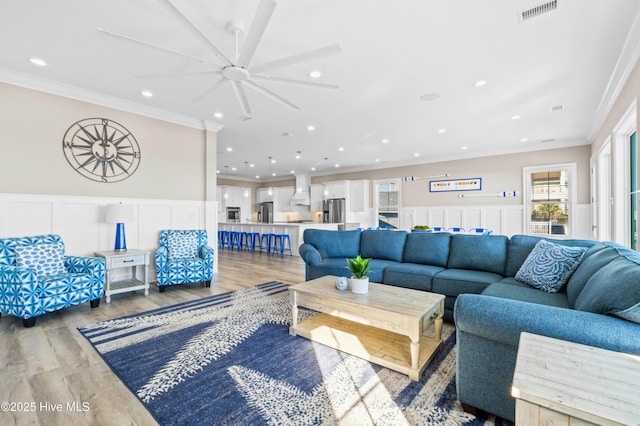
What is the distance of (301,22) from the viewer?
265 cm

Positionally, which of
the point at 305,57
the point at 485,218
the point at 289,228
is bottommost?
the point at 289,228

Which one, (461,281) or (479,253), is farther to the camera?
(479,253)

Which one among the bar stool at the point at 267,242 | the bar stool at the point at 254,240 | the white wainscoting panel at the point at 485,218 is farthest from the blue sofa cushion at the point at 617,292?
the bar stool at the point at 254,240

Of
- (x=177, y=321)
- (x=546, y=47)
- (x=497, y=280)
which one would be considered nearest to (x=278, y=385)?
(x=177, y=321)

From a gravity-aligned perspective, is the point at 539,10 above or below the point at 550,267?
above

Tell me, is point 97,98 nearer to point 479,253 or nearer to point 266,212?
point 479,253

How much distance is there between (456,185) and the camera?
839 cm

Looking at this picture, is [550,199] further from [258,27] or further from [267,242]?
[258,27]

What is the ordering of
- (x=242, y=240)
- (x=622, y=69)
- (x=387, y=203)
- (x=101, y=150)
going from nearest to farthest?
(x=622, y=69), (x=101, y=150), (x=242, y=240), (x=387, y=203)

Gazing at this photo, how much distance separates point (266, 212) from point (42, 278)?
9.63m

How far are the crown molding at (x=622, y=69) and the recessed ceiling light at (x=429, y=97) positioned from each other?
186 cm

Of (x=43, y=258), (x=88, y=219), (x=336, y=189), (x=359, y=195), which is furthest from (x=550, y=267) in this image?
(x=336, y=189)

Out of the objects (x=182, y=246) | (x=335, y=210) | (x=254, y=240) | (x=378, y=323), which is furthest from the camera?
(x=335, y=210)

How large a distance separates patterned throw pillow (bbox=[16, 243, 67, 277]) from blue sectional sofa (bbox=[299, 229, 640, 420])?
9.61ft
